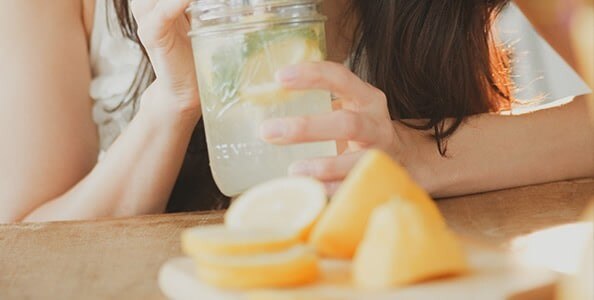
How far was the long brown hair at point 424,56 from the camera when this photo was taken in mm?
1536

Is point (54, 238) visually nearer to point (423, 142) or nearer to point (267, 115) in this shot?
point (267, 115)

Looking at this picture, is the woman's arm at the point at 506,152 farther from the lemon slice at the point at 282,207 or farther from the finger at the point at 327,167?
the lemon slice at the point at 282,207

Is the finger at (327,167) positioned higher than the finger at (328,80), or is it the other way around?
the finger at (328,80)

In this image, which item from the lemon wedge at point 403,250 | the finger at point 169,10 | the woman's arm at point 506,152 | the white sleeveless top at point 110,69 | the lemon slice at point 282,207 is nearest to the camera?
the lemon wedge at point 403,250

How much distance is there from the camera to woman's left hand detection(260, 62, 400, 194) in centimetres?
98

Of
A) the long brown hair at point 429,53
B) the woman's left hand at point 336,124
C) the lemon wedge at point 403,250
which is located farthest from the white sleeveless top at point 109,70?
the lemon wedge at point 403,250

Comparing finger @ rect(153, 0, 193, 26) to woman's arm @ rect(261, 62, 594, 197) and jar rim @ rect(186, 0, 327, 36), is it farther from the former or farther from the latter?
woman's arm @ rect(261, 62, 594, 197)

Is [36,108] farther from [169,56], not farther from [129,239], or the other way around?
[129,239]

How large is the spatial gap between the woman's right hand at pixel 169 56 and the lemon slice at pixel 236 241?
0.48 m

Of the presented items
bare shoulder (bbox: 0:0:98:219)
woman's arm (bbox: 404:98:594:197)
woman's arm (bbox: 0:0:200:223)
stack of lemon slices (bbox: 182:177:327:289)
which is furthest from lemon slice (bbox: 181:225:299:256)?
bare shoulder (bbox: 0:0:98:219)

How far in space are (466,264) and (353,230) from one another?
10 cm

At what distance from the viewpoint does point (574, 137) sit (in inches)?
54.2

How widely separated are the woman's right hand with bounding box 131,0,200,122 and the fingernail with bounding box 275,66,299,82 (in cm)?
20

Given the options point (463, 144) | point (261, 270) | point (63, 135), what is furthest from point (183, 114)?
point (261, 270)
